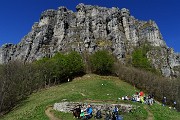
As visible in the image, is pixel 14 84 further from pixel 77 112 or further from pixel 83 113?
pixel 83 113

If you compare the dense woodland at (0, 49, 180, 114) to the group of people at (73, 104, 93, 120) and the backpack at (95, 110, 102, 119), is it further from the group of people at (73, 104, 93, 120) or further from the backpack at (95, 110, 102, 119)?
the backpack at (95, 110, 102, 119)

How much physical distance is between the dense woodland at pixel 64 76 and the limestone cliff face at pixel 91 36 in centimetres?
3925

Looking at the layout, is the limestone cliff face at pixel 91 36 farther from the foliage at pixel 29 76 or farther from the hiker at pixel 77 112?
the hiker at pixel 77 112

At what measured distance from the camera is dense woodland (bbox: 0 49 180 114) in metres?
58.7

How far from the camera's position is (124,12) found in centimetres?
18000

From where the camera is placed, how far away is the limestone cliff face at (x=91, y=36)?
147500 millimetres

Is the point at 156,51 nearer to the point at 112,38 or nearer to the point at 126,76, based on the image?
the point at 112,38

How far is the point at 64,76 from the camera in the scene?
9175cm

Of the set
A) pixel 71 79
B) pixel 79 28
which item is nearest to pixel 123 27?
pixel 79 28

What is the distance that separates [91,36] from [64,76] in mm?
68182

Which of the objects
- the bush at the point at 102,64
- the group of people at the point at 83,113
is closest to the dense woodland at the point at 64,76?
the bush at the point at 102,64

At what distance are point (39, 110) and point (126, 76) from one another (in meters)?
48.6

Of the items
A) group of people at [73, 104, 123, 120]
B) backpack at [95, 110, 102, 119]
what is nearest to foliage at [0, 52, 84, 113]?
group of people at [73, 104, 123, 120]

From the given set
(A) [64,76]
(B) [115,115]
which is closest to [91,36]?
(A) [64,76]
